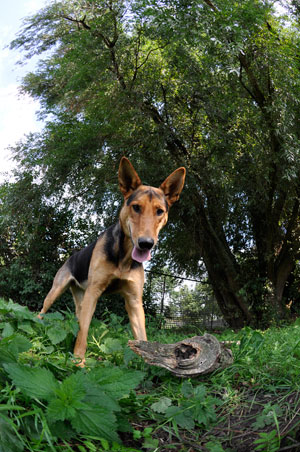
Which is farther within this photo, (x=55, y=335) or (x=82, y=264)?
(x=82, y=264)

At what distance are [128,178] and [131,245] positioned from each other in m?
0.69

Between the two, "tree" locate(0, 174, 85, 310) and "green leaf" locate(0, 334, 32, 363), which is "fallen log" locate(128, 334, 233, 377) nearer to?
"green leaf" locate(0, 334, 32, 363)

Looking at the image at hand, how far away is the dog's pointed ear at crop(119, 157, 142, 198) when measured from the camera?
427 centimetres

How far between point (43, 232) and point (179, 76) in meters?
6.00

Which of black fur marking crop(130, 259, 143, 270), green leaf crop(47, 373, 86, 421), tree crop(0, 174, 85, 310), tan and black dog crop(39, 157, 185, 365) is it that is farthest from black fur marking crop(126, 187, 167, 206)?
tree crop(0, 174, 85, 310)

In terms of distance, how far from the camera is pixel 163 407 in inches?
105

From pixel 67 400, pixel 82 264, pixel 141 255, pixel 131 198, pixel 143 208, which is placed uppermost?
pixel 131 198

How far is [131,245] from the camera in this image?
436cm

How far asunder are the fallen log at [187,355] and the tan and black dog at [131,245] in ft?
3.11

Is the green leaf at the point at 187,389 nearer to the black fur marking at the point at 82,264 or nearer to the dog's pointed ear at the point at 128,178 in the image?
the dog's pointed ear at the point at 128,178

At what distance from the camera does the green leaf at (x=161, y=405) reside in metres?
2.66

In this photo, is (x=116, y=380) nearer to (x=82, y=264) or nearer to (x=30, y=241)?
(x=82, y=264)

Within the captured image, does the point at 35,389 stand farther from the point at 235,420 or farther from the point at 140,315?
the point at 140,315

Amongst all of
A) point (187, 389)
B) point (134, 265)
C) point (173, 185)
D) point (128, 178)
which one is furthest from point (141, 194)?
point (187, 389)
